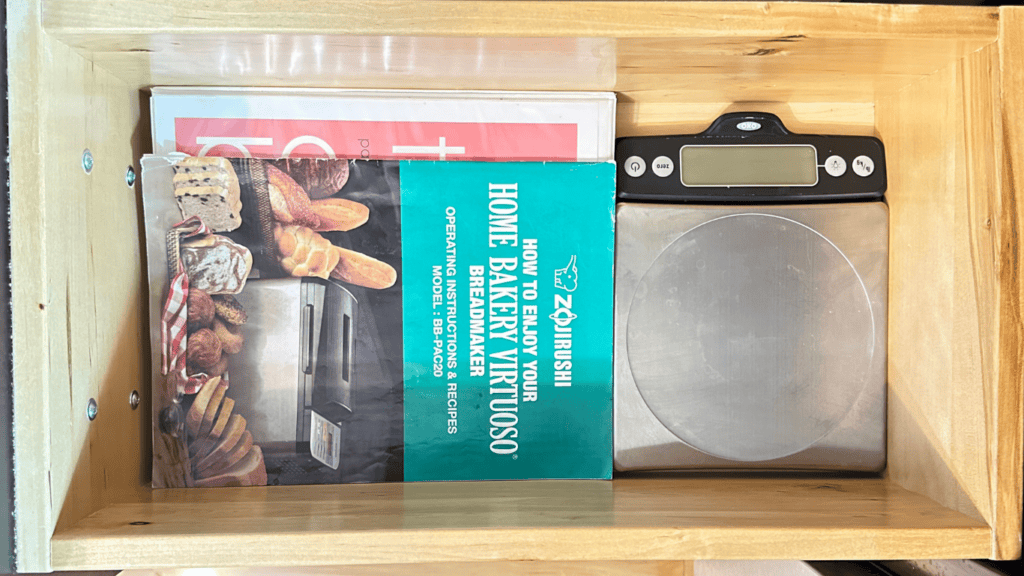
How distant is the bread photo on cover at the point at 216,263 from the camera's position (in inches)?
20.1

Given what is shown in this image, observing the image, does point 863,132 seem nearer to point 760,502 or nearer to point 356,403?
point 760,502

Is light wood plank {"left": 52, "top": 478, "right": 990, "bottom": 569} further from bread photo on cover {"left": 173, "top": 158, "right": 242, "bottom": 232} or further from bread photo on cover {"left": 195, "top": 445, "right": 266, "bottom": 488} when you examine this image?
bread photo on cover {"left": 173, "top": 158, "right": 242, "bottom": 232}

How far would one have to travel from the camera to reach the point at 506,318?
1.73 feet

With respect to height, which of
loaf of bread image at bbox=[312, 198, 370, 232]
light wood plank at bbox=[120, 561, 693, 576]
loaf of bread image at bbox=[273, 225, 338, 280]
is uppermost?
loaf of bread image at bbox=[312, 198, 370, 232]

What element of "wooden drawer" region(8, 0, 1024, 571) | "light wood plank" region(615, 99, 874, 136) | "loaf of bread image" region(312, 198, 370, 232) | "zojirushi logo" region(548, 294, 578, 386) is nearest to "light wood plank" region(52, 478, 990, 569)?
"wooden drawer" region(8, 0, 1024, 571)

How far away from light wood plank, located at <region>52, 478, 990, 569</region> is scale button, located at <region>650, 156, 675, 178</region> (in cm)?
27

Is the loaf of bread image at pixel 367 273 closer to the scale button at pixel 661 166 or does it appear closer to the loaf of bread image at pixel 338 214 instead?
the loaf of bread image at pixel 338 214

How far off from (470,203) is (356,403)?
0.19 m

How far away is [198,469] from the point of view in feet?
1.67

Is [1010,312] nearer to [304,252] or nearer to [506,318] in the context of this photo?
[506,318]

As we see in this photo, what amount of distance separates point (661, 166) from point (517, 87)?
0.46 feet

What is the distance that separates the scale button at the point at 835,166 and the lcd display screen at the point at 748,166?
11mm

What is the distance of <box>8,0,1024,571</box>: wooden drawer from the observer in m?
0.39

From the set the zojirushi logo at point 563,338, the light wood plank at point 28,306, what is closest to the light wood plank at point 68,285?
the light wood plank at point 28,306
